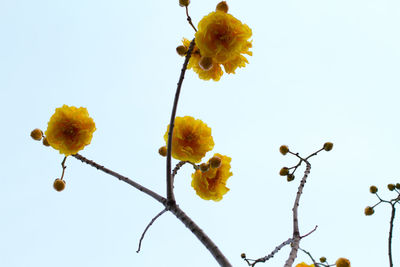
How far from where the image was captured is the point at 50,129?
2463 millimetres

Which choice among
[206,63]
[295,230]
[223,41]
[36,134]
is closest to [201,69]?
[206,63]

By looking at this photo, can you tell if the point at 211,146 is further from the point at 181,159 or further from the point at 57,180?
the point at 57,180

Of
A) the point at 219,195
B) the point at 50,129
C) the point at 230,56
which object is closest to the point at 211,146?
the point at 219,195

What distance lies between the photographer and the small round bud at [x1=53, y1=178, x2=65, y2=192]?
8.69 ft

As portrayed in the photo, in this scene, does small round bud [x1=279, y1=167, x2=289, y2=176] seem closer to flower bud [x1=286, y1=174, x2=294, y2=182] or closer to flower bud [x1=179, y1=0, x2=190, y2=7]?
flower bud [x1=286, y1=174, x2=294, y2=182]

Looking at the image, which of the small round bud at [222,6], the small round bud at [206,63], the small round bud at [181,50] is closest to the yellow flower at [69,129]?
the small round bud at [181,50]

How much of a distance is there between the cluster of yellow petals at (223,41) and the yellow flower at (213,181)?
0.73 meters

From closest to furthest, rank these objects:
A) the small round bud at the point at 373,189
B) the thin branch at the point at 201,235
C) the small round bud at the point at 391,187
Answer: the thin branch at the point at 201,235 < the small round bud at the point at 391,187 < the small round bud at the point at 373,189

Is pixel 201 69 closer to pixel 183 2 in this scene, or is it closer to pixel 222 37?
pixel 222 37

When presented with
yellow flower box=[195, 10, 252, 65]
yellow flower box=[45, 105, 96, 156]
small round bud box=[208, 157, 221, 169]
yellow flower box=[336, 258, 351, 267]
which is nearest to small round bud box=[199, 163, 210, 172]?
small round bud box=[208, 157, 221, 169]

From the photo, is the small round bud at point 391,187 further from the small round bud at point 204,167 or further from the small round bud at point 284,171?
the small round bud at point 204,167

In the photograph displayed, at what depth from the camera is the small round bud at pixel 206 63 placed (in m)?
2.30

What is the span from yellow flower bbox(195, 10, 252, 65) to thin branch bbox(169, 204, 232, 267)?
42.1 inches

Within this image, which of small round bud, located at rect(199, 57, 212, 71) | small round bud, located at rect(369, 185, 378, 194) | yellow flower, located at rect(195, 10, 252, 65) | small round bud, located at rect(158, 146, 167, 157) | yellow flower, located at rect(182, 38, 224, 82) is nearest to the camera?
yellow flower, located at rect(195, 10, 252, 65)
